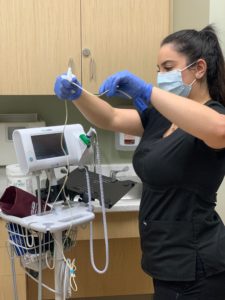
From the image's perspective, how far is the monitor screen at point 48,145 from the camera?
1359 millimetres

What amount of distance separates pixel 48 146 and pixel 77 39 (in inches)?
31.0

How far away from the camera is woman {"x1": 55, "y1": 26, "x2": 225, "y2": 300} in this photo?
1.17m

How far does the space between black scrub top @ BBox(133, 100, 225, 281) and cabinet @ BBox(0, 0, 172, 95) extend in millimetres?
868

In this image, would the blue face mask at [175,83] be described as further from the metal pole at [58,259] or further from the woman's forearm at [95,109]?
the metal pole at [58,259]

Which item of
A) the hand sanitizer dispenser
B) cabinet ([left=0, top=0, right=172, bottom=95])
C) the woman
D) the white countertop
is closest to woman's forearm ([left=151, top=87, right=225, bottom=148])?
the woman

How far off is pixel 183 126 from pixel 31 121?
1.35 m

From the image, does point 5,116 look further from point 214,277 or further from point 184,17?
point 214,277

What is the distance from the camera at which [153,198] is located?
4.14 ft

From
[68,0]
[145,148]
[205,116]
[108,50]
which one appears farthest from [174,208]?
[68,0]

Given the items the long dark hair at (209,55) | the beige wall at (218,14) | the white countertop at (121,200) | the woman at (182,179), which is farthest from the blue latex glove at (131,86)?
the beige wall at (218,14)

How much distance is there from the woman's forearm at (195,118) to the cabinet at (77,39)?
103 centimetres

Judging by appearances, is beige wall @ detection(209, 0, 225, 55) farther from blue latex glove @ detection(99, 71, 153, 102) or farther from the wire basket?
the wire basket

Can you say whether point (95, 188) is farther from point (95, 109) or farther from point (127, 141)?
point (127, 141)

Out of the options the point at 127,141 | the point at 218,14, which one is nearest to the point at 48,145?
the point at 127,141
